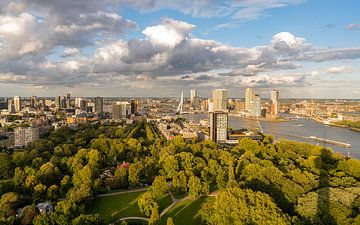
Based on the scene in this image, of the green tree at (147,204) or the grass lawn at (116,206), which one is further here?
the grass lawn at (116,206)

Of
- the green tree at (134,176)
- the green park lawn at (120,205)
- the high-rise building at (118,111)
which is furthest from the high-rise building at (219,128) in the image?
the high-rise building at (118,111)

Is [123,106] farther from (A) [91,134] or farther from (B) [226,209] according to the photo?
(B) [226,209]

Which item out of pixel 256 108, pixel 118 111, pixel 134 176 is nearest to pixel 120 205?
pixel 134 176

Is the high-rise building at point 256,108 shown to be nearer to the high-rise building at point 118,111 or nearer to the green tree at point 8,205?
the high-rise building at point 118,111

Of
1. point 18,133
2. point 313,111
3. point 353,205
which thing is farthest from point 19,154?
point 313,111

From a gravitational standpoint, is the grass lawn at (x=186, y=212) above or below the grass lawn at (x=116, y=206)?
above

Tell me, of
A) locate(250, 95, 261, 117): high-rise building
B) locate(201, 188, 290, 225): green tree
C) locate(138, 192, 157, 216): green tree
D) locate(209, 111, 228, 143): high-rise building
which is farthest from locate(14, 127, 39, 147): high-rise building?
locate(250, 95, 261, 117): high-rise building

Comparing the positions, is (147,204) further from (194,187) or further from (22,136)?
(22,136)
